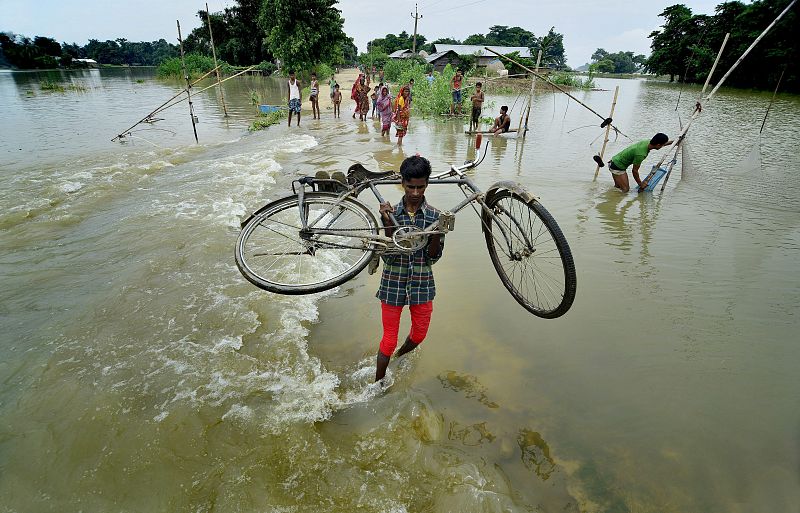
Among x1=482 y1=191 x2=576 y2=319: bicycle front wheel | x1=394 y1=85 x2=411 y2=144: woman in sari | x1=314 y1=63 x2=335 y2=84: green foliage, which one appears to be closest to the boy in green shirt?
x1=482 y1=191 x2=576 y2=319: bicycle front wheel

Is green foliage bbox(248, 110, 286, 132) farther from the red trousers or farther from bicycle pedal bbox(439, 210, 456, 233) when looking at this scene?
bicycle pedal bbox(439, 210, 456, 233)

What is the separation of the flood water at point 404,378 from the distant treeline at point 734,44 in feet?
73.3

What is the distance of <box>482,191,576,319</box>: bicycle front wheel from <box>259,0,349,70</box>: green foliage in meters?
29.1

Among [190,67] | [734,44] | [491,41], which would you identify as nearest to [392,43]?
[491,41]

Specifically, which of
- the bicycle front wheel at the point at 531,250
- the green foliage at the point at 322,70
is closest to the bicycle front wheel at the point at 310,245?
the bicycle front wheel at the point at 531,250

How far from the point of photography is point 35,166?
32.0ft

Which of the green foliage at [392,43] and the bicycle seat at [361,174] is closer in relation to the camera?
the bicycle seat at [361,174]

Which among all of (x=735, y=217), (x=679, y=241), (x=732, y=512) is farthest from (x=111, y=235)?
(x=735, y=217)

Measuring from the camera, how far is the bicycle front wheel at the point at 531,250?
2.45 m

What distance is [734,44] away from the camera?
32.8 metres

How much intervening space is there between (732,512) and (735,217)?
6.16 meters

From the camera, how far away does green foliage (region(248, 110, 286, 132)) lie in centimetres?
1570

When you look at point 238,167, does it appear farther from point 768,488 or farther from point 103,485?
point 768,488

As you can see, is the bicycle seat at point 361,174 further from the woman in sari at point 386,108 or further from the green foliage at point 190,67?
the green foliage at point 190,67
